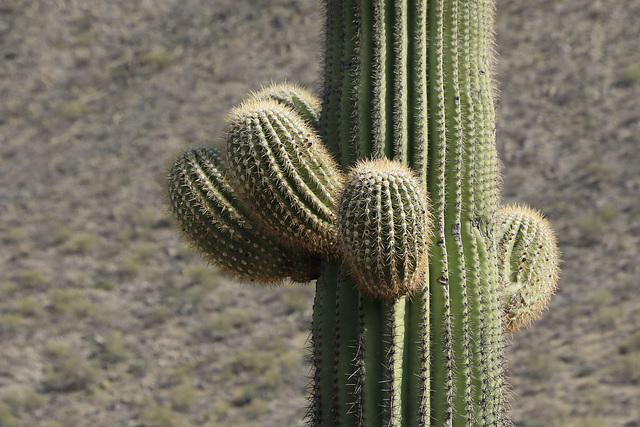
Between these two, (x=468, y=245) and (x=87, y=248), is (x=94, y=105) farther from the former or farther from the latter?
(x=468, y=245)

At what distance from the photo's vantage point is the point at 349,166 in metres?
3.46

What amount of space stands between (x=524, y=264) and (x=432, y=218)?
88 centimetres

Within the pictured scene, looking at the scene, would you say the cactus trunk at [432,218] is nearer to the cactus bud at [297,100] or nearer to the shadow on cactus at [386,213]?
the shadow on cactus at [386,213]

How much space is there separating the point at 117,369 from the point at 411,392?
37.5 ft

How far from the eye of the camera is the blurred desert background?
13133mm

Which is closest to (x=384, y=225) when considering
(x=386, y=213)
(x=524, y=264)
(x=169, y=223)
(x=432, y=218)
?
(x=386, y=213)

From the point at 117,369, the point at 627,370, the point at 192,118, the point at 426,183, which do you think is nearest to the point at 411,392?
the point at 426,183

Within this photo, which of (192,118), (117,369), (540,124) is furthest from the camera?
(192,118)

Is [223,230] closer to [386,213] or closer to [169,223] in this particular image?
[386,213]

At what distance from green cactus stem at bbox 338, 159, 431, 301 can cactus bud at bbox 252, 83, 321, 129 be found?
35.1 inches

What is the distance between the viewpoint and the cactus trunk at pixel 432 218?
10.8 ft

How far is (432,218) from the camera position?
3.39 meters

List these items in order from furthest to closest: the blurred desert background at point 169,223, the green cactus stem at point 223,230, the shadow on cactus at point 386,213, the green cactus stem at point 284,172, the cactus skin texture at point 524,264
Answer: the blurred desert background at point 169,223 < the cactus skin texture at point 524,264 < the green cactus stem at point 223,230 < the green cactus stem at point 284,172 < the shadow on cactus at point 386,213

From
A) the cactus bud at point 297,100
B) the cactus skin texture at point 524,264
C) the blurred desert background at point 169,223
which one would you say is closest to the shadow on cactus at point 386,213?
the cactus skin texture at point 524,264
